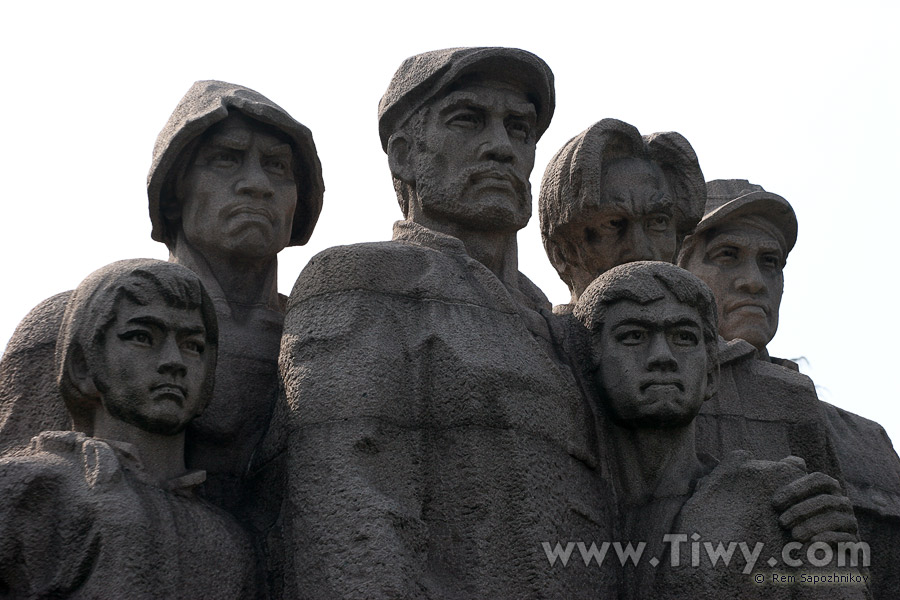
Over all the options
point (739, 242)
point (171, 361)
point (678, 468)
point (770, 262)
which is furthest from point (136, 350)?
point (770, 262)

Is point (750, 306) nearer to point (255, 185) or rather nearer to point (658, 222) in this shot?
point (658, 222)

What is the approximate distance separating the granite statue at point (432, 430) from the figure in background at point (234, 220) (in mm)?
413

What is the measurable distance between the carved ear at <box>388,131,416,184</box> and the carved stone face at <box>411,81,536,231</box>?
0.29 ft

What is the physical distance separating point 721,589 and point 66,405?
127 inches

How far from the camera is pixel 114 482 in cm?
880

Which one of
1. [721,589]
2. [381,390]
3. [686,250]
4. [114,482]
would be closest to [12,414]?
[114,482]

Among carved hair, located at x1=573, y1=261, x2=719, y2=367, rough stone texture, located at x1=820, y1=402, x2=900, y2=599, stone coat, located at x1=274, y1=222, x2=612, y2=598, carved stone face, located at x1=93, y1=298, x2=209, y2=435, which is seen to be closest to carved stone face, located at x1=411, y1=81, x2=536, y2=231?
stone coat, located at x1=274, y1=222, x2=612, y2=598

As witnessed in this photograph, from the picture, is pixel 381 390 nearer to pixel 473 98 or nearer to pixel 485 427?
pixel 485 427

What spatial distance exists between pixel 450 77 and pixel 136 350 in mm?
2411

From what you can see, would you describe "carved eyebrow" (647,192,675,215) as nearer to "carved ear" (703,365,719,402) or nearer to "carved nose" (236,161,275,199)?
"carved ear" (703,365,719,402)

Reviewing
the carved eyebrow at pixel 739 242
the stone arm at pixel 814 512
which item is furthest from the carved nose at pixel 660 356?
the carved eyebrow at pixel 739 242

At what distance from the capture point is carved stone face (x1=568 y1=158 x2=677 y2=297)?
36.7 ft

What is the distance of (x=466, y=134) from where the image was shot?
1048 centimetres

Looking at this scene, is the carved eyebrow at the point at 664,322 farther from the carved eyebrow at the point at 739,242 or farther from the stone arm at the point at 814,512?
the carved eyebrow at the point at 739,242
